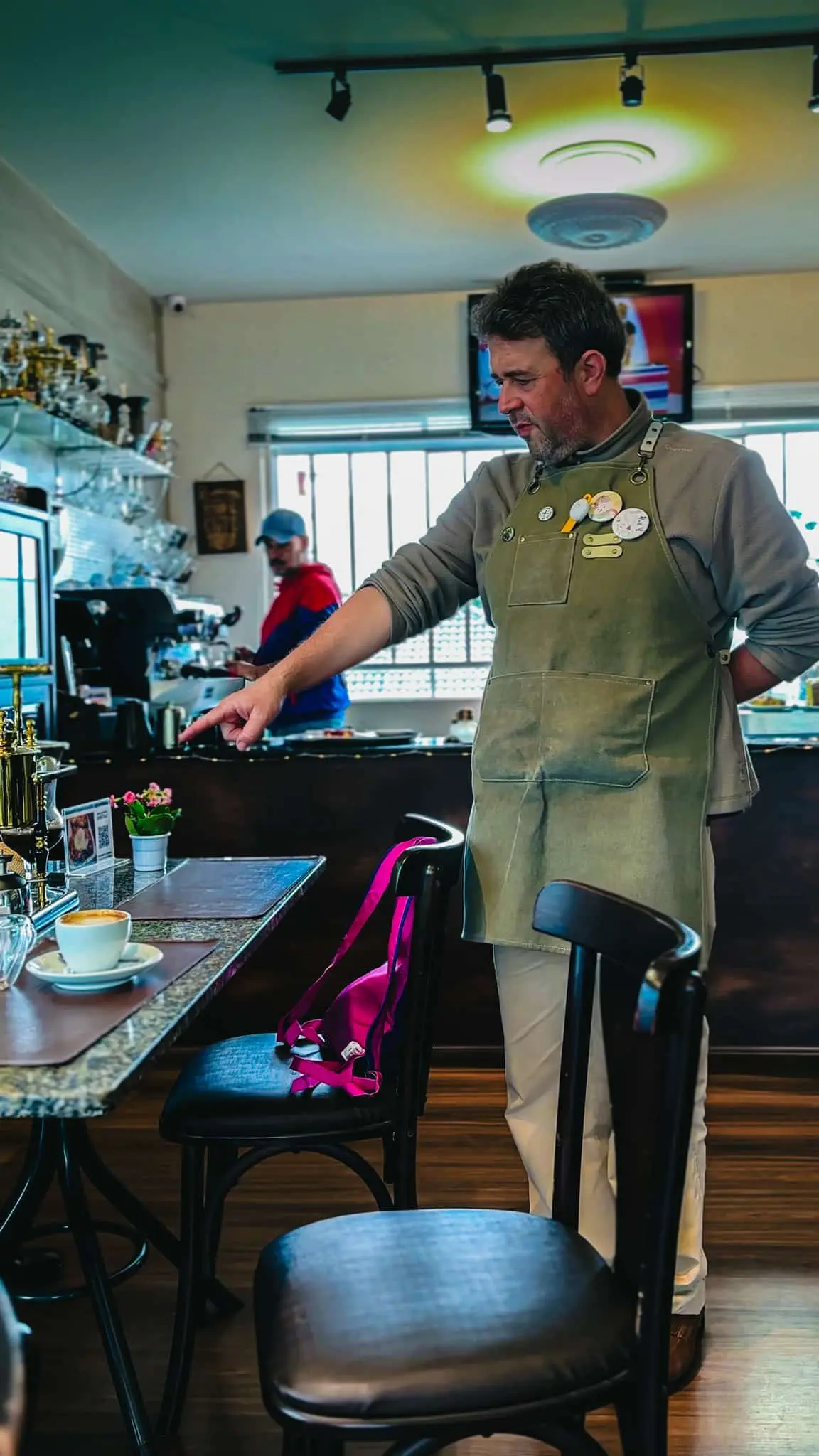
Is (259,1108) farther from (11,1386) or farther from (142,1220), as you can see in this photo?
(11,1386)

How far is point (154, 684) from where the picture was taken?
15.5 feet

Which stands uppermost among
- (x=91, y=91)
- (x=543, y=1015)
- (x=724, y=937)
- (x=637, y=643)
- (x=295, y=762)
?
(x=91, y=91)

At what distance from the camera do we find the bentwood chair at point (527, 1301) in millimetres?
1080

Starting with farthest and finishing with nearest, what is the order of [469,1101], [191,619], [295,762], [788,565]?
1. [191,619]
2. [295,762]
3. [469,1101]
4. [788,565]

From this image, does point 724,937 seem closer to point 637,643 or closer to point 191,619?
point 637,643

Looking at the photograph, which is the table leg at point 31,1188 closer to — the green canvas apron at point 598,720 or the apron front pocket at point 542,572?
the green canvas apron at point 598,720

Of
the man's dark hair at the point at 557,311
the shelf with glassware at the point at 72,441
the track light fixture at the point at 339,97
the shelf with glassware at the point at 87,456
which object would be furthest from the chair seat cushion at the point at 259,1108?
the track light fixture at the point at 339,97

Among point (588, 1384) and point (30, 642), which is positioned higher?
point (30, 642)

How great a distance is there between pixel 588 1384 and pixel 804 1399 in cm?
102

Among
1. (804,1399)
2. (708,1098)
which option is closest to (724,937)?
(708,1098)

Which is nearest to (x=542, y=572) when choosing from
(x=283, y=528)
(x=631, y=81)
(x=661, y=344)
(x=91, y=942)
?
(x=91, y=942)

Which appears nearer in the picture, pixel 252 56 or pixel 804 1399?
pixel 804 1399

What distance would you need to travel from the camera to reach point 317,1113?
1.79m

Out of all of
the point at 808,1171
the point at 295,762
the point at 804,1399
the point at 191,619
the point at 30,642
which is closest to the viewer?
the point at 804,1399
